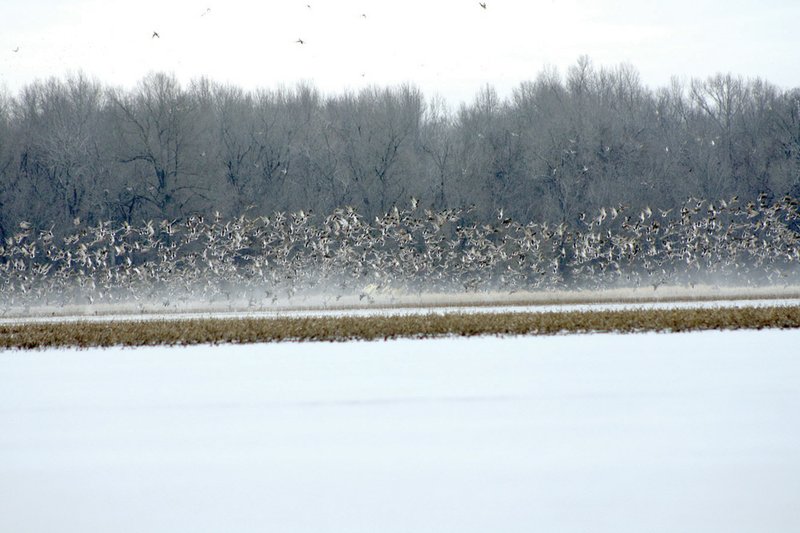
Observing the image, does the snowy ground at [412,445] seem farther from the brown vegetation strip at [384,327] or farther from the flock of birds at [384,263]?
the flock of birds at [384,263]

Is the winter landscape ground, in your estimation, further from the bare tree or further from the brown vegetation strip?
the bare tree

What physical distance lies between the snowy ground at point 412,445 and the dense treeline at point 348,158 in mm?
37299

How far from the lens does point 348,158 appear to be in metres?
60.6

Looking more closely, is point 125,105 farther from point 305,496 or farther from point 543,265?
point 305,496

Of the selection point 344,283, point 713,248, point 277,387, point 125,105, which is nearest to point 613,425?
point 277,387

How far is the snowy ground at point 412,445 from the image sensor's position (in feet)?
30.1

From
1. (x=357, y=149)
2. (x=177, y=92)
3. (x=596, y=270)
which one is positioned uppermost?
(x=177, y=92)

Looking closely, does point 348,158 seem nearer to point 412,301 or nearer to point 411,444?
point 412,301

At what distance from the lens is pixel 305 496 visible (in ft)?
32.3

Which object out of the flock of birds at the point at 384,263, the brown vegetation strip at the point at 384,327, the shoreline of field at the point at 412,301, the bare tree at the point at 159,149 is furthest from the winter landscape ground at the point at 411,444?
the bare tree at the point at 159,149

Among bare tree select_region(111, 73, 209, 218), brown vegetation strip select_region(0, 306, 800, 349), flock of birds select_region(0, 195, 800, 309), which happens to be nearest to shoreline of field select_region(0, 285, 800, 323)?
flock of birds select_region(0, 195, 800, 309)

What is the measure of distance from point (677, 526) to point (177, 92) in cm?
5627

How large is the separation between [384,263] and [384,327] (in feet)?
49.6

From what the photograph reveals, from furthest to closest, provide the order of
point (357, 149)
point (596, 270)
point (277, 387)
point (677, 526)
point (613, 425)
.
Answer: point (357, 149) → point (596, 270) → point (277, 387) → point (613, 425) → point (677, 526)
